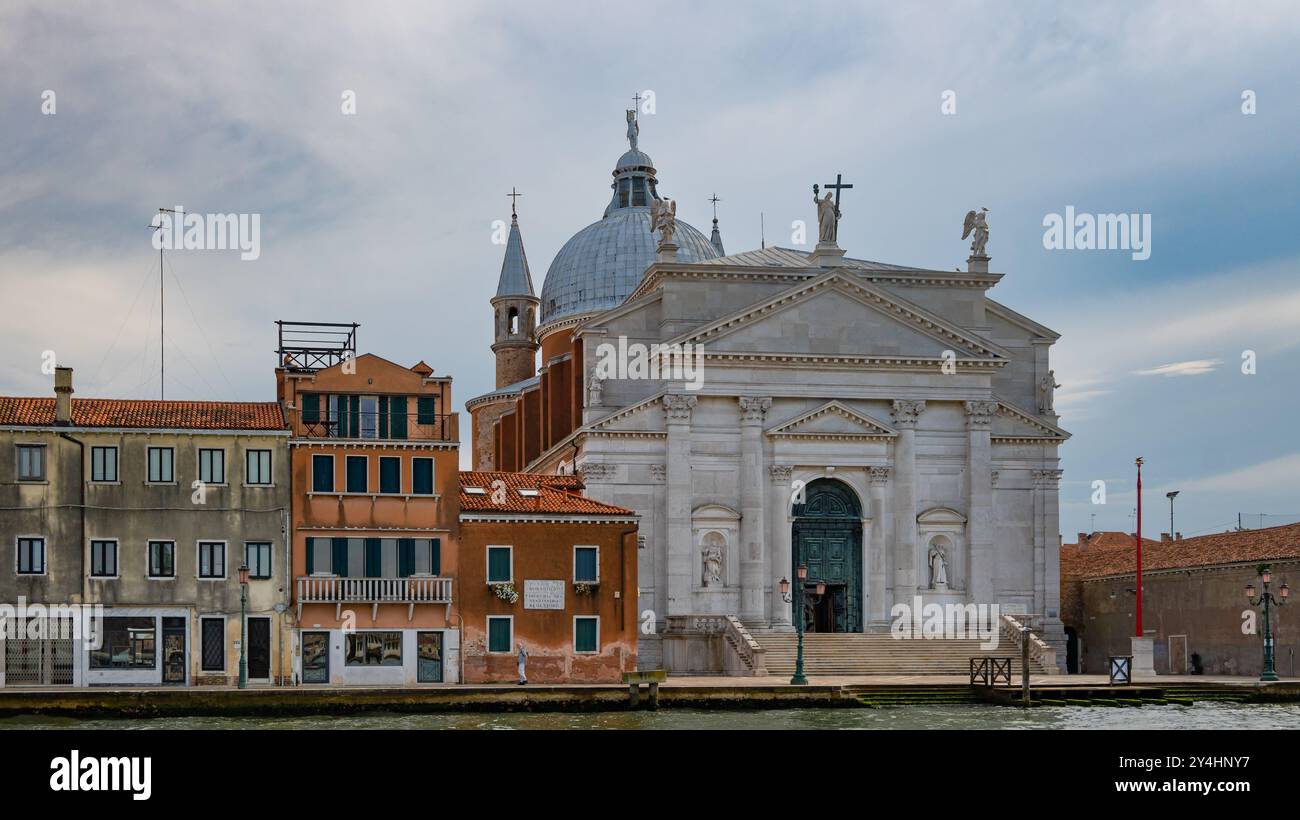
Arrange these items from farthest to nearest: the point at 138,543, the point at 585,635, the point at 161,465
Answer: the point at 585,635
the point at 161,465
the point at 138,543

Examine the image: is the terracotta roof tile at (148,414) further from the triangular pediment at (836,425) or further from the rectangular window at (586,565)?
the triangular pediment at (836,425)

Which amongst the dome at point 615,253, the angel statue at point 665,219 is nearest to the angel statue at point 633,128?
the dome at point 615,253

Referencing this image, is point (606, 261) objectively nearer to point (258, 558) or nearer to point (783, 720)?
point (258, 558)

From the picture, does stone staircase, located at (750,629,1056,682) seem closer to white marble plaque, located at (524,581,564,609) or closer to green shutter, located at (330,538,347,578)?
white marble plaque, located at (524,581,564,609)

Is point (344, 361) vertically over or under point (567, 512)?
over

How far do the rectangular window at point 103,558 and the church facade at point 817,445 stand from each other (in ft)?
50.2

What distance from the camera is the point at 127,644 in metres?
42.1

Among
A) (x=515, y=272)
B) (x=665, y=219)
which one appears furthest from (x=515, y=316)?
(x=665, y=219)

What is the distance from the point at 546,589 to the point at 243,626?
740 cm
